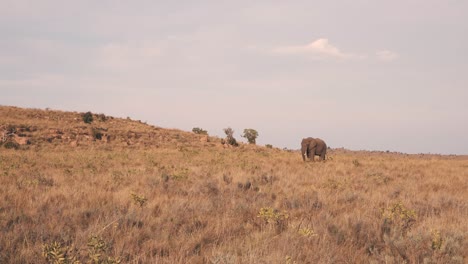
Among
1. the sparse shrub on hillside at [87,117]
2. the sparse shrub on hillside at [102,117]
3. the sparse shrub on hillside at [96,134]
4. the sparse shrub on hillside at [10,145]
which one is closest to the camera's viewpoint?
the sparse shrub on hillside at [10,145]

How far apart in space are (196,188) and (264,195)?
178 cm

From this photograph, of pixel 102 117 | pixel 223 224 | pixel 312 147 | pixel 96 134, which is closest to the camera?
pixel 223 224

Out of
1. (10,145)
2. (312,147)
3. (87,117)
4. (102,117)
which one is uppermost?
(102,117)

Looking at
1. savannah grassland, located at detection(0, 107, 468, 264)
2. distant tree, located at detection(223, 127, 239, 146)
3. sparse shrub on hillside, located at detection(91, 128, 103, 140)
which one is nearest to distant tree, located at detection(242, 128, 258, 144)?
distant tree, located at detection(223, 127, 239, 146)

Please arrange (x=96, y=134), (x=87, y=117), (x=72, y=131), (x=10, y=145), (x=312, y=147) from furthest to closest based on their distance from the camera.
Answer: (x=87, y=117), (x=72, y=131), (x=96, y=134), (x=10, y=145), (x=312, y=147)

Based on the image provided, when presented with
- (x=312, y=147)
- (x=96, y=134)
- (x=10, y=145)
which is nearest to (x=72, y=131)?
(x=96, y=134)

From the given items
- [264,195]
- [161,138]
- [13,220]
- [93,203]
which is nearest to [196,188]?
[264,195]

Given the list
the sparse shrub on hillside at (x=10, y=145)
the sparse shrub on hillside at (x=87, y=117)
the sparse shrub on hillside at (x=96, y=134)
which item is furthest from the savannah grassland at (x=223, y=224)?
the sparse shrub on hillside at (x=87, y=117)

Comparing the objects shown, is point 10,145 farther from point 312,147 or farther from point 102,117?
point 312,147

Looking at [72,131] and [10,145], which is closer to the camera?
[10,145]

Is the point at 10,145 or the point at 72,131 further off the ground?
the point at 72,131

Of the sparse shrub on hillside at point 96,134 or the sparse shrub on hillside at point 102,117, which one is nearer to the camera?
the sparse shrub on hillside at point 96,134

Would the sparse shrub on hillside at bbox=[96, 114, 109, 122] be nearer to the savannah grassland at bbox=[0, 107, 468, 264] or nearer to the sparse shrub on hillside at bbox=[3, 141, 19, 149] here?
the sparse shrub on hillside at bbox=[3, 141, 19, 149]

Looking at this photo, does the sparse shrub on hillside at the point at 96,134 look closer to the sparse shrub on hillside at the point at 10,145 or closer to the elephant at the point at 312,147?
the sparse shrub on hillside at the point at 10,145
